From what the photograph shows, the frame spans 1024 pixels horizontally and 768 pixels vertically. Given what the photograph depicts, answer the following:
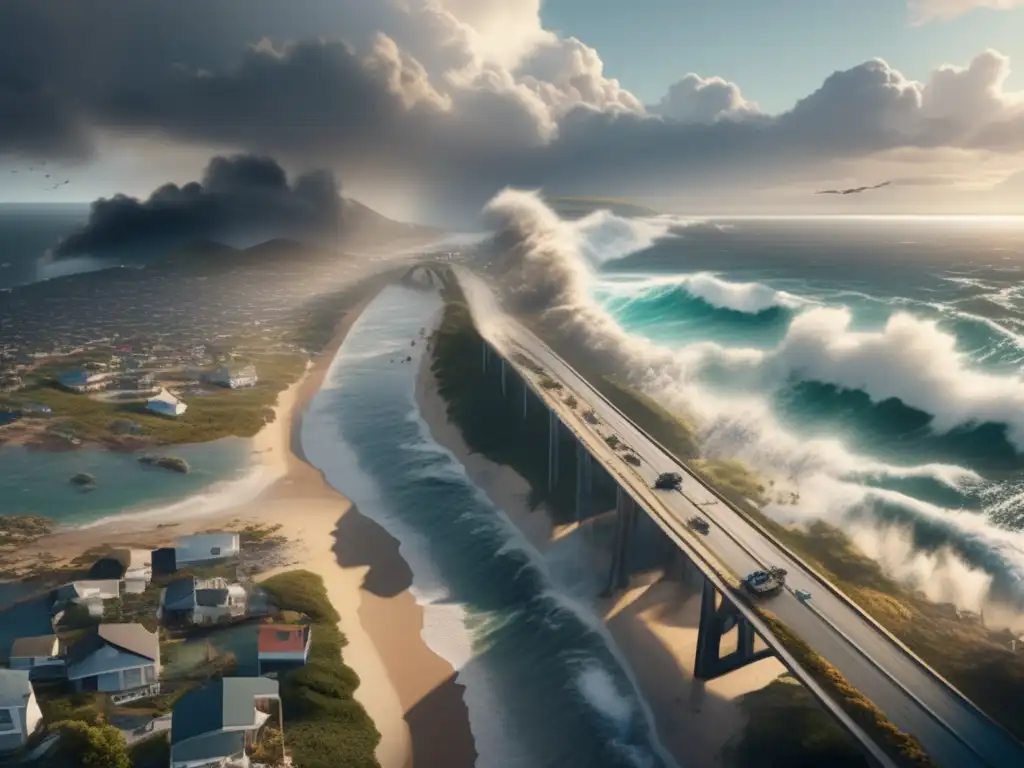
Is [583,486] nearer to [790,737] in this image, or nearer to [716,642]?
[716,642]

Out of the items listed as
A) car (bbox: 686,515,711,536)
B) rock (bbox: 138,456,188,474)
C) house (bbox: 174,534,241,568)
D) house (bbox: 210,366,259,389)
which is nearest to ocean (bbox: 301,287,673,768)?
car (bbox: 686,515,711,536)

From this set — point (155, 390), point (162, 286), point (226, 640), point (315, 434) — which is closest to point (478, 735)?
point (226, 640)

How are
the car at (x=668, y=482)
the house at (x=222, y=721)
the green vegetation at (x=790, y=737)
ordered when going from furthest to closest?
1. the car at (x=668, y=482)
2. the green vegetation at (x=790, y=737)
3. the house at (x=222, y=721)

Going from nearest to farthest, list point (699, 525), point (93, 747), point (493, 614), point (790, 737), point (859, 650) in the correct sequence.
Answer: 1. point (93, 747)
2. point (859, 650)
3. point (790, 737)
4. point (699, 525)
5. point (493, 614)

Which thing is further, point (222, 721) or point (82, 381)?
point (82, 381)

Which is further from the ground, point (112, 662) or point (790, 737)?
point (112, 662)

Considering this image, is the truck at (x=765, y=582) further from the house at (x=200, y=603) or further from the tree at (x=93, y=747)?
the house at (x=200, y=603)

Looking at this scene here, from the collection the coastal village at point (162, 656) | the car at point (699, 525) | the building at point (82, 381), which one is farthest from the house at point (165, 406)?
the car at point (699, 525)

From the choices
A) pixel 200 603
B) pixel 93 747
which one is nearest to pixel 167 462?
pixel 200 603
